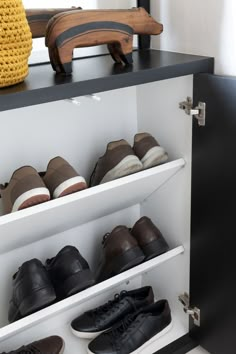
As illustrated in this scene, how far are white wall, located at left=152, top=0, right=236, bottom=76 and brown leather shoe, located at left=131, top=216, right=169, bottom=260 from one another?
1.65ft

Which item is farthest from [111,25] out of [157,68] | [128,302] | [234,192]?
[128,302]

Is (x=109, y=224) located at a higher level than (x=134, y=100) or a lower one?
lower

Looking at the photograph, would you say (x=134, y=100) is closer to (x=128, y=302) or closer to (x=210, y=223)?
(x=210, y=223)

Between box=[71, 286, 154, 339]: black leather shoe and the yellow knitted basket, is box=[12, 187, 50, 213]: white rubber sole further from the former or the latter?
box=[71, 286, 154, 339]: black leather shoe

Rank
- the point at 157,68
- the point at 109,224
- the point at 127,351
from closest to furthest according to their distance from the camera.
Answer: the point at 157,68, the point at 127,351, the point at 109,224

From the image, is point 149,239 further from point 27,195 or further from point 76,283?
point 27,195

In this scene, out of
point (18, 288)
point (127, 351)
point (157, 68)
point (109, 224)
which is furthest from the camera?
point (109, 224)

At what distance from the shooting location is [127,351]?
1.30 meters

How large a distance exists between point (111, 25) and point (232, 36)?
292mm

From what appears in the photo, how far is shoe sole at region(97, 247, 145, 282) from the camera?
1.27m

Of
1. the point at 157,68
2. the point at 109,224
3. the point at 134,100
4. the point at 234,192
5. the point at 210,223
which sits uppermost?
the point at 157,68

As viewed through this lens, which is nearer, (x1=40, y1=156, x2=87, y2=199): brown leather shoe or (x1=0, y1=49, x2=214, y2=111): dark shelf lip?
(x1=0, y1=49, x2=214, y2=111): dark shelf lip

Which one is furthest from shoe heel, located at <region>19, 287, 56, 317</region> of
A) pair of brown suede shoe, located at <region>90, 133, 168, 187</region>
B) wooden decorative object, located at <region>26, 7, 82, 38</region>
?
wooden decorative object, located at <region>26, 7, 82, 38</region>

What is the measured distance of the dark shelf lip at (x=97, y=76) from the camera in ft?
2.87
